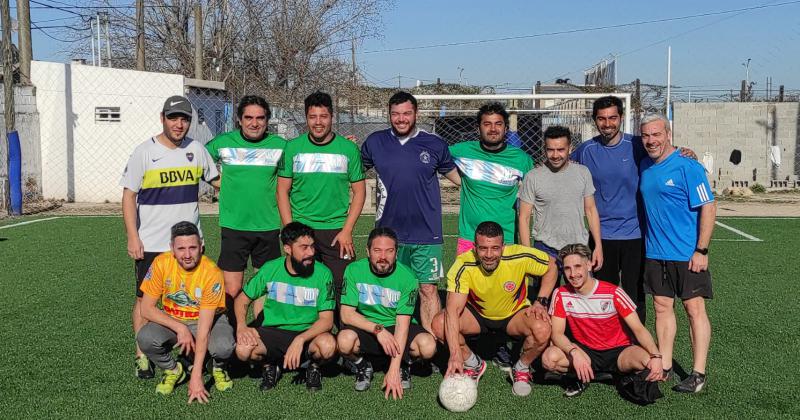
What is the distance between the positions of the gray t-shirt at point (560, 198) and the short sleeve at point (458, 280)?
65 centimetres

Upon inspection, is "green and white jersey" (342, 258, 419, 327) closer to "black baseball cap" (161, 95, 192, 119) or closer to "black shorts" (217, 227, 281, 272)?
"black shorts" (217, 227, 281, 272)

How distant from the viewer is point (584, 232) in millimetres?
5125

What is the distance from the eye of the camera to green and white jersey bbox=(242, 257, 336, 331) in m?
4.85

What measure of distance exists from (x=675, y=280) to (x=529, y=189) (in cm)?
107

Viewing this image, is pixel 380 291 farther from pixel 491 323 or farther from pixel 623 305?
pixel 623 305

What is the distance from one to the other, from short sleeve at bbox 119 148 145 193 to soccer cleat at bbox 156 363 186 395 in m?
1.16

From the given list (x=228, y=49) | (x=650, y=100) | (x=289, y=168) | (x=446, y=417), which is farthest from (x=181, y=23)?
(x=446, y=417)

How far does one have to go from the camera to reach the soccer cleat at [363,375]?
4754 millimetres

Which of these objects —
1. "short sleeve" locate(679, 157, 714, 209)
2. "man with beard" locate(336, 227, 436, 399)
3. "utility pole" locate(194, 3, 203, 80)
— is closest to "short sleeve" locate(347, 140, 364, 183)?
"man with beard" locate(336, 227, 436, 399)

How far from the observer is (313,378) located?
4.74 m

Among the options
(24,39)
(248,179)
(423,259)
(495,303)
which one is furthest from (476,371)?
(24,39)

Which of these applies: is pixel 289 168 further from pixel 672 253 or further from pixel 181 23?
pixel 181 23

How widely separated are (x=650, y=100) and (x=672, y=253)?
934 inches

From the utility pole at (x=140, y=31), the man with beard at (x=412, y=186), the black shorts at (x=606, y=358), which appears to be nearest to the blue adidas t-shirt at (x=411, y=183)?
the man with beard at (x=412, y=186)
